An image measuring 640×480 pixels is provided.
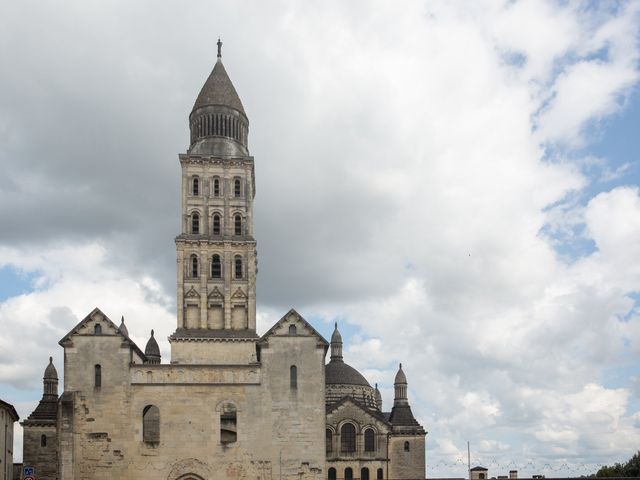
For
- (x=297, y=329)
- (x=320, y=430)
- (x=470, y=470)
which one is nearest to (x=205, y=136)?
(x=297, y=329)

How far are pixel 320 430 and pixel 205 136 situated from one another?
27.4m

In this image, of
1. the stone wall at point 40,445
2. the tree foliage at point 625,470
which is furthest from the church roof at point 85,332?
the tree foliage at point 625,470

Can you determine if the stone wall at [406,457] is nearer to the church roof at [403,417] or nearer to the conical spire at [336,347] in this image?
the church roof at [403,417]

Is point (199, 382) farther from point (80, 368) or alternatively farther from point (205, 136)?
point (205, 136)

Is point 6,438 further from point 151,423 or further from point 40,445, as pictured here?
point 151,423

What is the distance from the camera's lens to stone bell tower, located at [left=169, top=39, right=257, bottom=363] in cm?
5434

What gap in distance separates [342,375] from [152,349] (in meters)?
17.7

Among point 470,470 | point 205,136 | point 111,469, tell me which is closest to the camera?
point 111,469

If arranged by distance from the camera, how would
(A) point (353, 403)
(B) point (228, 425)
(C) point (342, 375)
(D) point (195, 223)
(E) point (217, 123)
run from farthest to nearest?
(C) point (342, 375) < (A) point (353, 403) < (E) point (217, 123) < (D) point (195, 223) < (B) point (228, 425)

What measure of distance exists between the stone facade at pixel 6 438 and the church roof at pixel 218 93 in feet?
87.9

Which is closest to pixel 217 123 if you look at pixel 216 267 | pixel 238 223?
pixel 238 223

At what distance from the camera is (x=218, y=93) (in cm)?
6091

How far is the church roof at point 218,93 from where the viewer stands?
6055cm

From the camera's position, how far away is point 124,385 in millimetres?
42375
